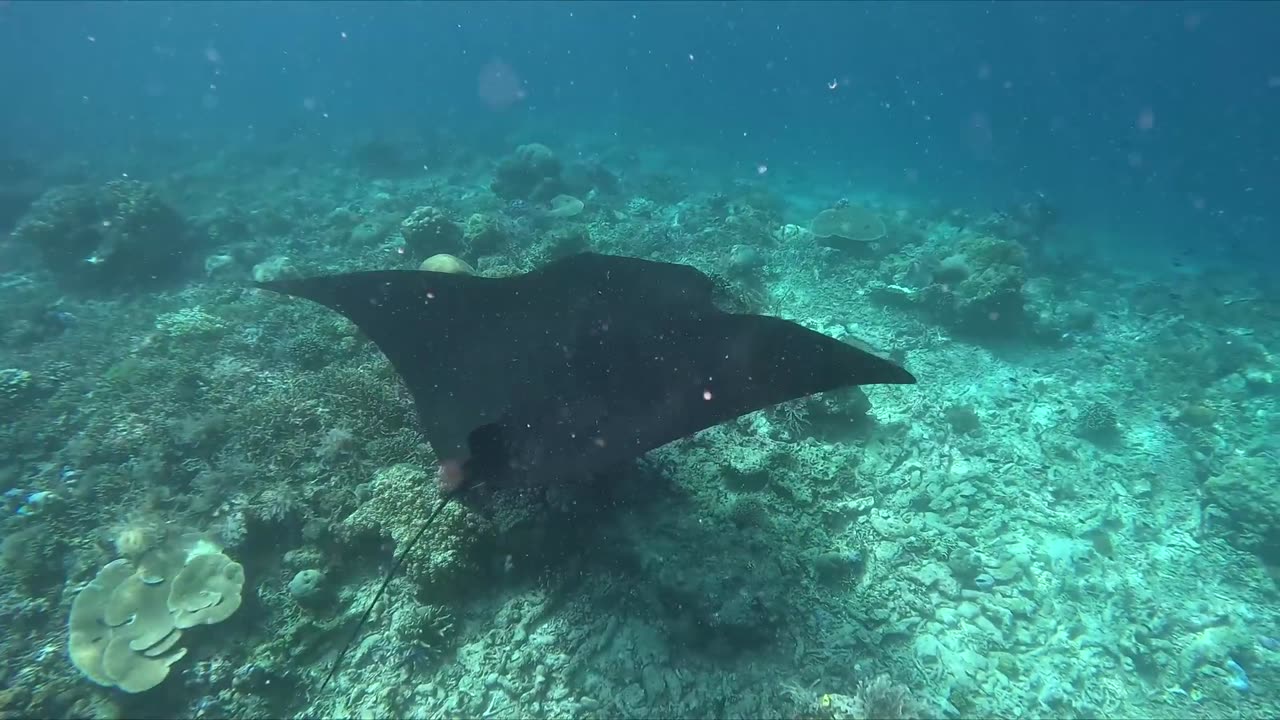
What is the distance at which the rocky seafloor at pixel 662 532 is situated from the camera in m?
4.29

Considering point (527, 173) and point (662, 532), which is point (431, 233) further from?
point (662, 532)

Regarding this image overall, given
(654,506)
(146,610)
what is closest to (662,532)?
(654,506)

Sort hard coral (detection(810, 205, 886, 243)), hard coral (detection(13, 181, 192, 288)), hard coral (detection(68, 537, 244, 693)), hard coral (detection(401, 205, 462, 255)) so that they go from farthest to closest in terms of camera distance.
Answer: hard coral (detection(810, 205, 886, 243)) → hard coral (detection(13, 181, 192, 288)) → hard coral (detection(401, 205, 462, 255)) → hard coral (detection(68, 537, 244, 693))

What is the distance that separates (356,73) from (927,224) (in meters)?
92.6

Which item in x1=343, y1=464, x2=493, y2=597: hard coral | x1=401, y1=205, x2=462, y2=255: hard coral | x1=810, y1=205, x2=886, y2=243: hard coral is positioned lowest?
x1=343, y1=464, x2=493, y2=597: hard coral

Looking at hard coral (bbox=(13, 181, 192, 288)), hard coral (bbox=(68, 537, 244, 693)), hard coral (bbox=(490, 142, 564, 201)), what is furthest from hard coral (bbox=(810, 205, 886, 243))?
hard coral (bbox=(13, 181, 192, 288))

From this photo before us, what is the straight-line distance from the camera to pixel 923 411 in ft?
27.2

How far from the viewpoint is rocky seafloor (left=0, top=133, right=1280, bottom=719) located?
14.1 ft

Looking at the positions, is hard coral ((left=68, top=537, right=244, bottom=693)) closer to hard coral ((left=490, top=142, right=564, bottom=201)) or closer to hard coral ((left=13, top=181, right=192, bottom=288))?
hard coral ((left=13, top=181, right=192, bottom=288))

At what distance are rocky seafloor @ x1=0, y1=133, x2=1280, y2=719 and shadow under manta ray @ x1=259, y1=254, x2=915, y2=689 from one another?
1.15 meters

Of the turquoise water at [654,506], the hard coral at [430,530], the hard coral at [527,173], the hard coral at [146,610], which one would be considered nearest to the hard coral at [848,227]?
the turquoise water at [654,506]

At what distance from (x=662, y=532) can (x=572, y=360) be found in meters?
1.97

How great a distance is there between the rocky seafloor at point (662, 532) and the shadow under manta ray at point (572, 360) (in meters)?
1.15

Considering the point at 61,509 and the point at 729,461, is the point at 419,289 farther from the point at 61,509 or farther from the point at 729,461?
the point at 61,509
